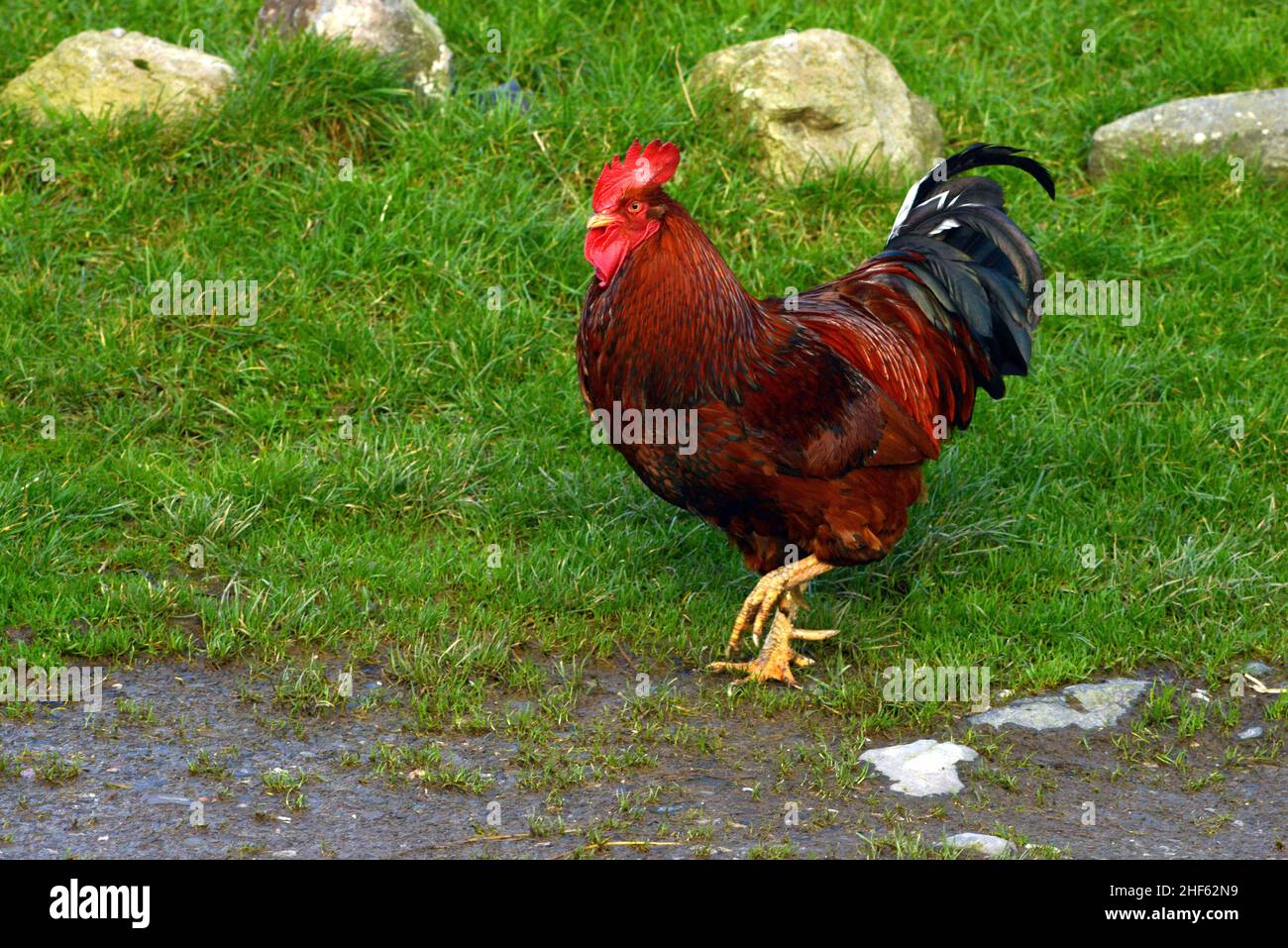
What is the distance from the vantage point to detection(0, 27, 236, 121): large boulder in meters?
7.83

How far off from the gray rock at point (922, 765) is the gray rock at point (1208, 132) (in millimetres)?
4682

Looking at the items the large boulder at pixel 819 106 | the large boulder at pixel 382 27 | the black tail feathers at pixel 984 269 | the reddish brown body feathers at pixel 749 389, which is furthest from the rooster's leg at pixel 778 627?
the large boulder at pixel 382 27

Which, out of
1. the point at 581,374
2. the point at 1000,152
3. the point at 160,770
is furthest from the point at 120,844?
the point at 1000,152

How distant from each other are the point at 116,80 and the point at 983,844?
5962mm

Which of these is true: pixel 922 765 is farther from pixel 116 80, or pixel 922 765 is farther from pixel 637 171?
pixel 116 80

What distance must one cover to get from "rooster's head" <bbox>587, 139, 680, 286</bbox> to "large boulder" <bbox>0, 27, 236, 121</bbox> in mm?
3918

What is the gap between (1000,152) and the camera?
18.4 ft

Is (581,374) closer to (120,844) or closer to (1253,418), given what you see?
(120,844)

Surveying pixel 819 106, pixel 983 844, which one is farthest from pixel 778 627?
pixel 819 106

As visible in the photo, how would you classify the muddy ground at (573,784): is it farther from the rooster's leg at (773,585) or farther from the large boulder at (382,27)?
the large boulder at (382,27)

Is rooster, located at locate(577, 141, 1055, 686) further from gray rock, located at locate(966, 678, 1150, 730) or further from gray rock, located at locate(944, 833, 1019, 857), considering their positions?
gray rock, located at locate(944, 833, 1019, 857)

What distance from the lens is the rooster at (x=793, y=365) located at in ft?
15.8

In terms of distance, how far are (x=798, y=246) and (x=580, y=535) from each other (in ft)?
8.15

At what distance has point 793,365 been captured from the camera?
16.4 ft
